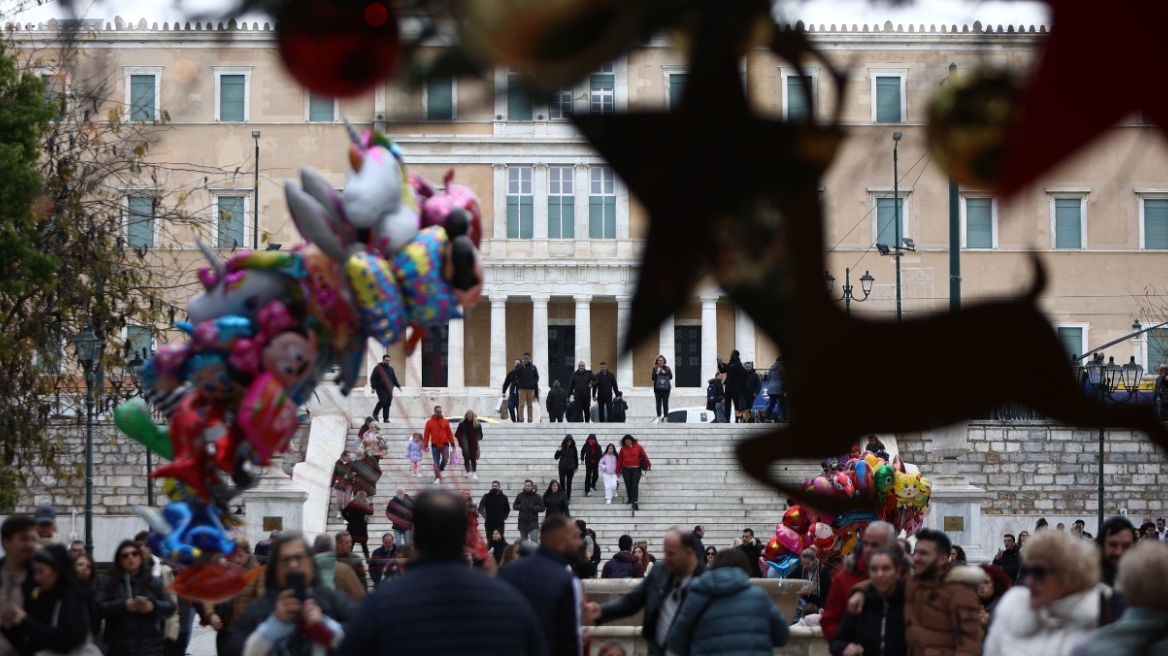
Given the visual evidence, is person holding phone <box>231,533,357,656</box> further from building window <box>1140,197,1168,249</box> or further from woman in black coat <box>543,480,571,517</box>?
woman in black coat <box>543,480,571,517</box>

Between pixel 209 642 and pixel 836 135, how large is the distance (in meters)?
16.8

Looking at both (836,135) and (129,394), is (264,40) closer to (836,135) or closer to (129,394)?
(836,135)

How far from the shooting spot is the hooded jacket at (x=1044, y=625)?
524 centimetres

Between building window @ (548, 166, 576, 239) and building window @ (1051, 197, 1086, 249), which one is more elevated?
building window @ (548, 166, 576, 239)

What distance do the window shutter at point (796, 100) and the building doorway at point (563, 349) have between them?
47317mm

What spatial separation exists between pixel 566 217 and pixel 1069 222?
3926 cm

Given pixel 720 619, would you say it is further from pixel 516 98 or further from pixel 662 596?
pixel 516 98

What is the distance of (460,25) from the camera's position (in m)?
1.49

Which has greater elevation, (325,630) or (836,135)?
(836,135)

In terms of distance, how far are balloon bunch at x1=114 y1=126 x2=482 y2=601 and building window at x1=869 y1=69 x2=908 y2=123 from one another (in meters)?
5.45

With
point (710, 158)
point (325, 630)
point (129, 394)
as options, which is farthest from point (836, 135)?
point (129, 394)

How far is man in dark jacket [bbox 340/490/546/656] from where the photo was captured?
143 inches

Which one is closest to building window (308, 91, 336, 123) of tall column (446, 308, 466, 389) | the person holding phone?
the person holding phone

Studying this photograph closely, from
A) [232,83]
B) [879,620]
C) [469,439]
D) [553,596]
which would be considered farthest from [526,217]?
[232,83]
